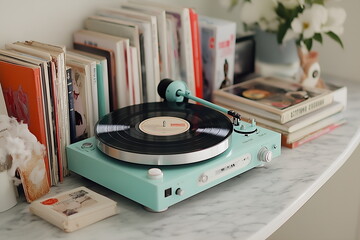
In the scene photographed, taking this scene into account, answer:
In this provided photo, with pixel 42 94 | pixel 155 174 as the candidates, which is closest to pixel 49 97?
pixel 42 94

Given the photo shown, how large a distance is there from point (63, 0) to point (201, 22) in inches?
16.2

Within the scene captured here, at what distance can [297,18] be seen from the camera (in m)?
1.71

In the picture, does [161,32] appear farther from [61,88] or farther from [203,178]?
[203,178]

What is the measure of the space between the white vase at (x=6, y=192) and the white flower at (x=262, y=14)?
0.96 meters

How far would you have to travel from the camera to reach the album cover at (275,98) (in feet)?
4.88

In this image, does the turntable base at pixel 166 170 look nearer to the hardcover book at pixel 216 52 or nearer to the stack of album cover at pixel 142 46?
the stack of album cover at pixel 142 46

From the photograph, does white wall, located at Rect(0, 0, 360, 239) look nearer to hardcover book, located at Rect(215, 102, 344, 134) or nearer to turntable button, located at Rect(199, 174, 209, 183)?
hardcover book, located at Rect(215, 102, 344, 134)

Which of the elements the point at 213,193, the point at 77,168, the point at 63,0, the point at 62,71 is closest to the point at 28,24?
the point at 63,0

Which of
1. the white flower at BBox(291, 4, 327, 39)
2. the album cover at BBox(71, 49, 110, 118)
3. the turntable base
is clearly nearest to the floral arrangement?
the white flower at BBox(291, 4, 327, 39)

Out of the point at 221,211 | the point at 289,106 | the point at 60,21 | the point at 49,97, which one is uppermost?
the point at 60,21

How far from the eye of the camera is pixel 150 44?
1.50 meters

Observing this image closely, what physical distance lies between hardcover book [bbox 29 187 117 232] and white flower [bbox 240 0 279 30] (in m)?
0.87

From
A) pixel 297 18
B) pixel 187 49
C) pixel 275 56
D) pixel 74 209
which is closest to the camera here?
pixel 74 209

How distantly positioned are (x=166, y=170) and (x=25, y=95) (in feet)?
1.12
